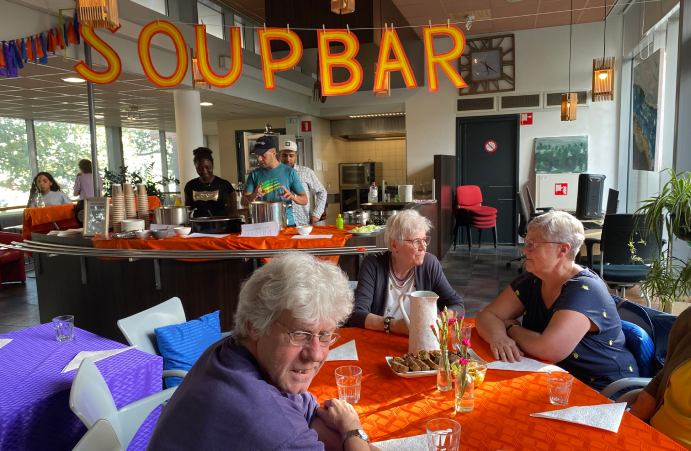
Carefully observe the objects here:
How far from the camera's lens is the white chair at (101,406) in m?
1.60

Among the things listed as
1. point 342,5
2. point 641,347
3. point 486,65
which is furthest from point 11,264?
point 486,65

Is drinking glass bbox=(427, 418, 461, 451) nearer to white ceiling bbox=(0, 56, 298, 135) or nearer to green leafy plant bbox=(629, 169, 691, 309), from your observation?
green leafy plant bbox=(629, 169, 691, 309)

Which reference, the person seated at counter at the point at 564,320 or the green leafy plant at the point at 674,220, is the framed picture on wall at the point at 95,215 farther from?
the green leafy plant at the point at 674,220

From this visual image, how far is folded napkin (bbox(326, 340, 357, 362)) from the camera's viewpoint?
1923 mm

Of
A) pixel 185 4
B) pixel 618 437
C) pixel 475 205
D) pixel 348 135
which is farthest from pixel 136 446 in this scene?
pixel 348 135

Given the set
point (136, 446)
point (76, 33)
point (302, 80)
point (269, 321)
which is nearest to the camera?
point (269, 321)

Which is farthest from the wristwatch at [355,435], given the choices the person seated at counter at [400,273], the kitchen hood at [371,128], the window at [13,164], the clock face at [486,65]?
the window at [13,164]

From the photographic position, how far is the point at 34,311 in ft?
19.0

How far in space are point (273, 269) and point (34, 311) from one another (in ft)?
19.3

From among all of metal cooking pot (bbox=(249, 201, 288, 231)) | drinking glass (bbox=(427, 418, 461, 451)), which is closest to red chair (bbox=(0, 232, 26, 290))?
metal cooking pot (bbox=(249, 201, 288, 231))

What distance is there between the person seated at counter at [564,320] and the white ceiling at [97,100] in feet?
Answer: 18.1

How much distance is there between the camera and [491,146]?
9742 millimetres

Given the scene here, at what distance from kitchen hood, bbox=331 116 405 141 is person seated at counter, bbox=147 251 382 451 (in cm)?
1019

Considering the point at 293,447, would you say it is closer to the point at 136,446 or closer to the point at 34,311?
the point at 136,446
